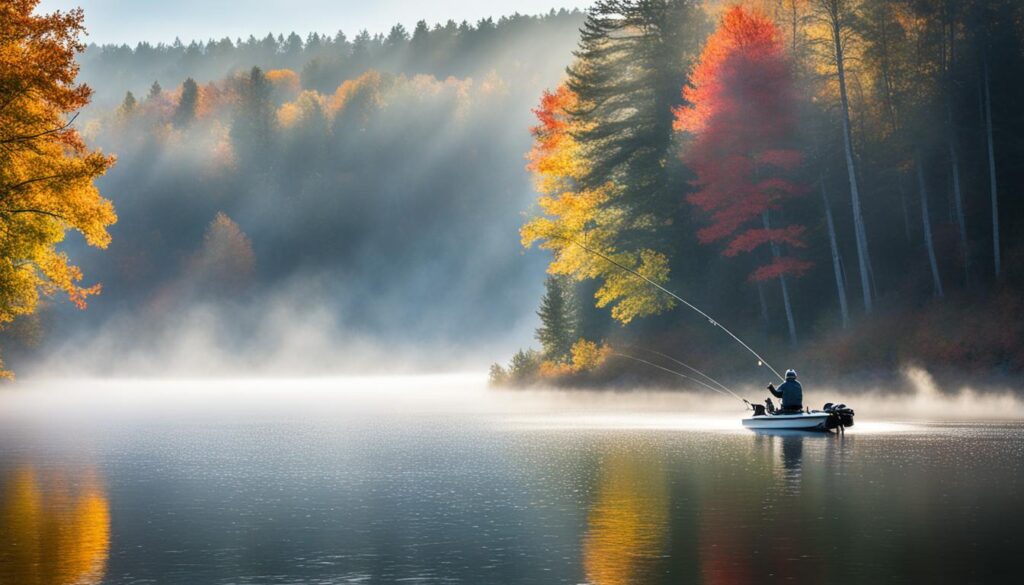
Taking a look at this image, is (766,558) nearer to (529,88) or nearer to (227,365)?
(227,365)

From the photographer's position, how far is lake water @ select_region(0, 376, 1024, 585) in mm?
17391

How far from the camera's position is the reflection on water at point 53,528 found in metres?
17.2

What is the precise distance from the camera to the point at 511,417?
50375 millimetres

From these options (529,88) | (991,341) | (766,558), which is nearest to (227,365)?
(529,88)

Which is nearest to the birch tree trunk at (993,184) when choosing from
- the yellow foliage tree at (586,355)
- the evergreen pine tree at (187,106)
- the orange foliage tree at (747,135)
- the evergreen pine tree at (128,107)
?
the orange foliage tree at (747,135)

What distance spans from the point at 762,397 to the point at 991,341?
9.20 metres

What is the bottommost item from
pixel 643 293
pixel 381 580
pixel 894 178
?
pixel 381 580

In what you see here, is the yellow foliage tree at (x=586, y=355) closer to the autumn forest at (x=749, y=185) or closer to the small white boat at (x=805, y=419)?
the autumn forest at (x=749, y=185)

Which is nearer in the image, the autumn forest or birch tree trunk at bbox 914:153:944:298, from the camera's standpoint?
the autumn forest

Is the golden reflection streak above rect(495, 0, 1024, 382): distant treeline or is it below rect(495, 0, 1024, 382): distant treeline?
below

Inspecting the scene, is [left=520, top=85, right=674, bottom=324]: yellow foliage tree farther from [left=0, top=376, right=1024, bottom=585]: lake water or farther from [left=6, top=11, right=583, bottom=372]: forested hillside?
[left=6, top=11, right=583, bottom=372]: forested hillside

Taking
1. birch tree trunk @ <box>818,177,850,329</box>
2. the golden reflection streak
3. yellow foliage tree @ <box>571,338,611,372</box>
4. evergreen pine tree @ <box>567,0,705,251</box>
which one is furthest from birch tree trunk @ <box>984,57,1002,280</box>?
the golden reflection streak

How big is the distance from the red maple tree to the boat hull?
1716 centimetres

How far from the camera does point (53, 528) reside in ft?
69.5
